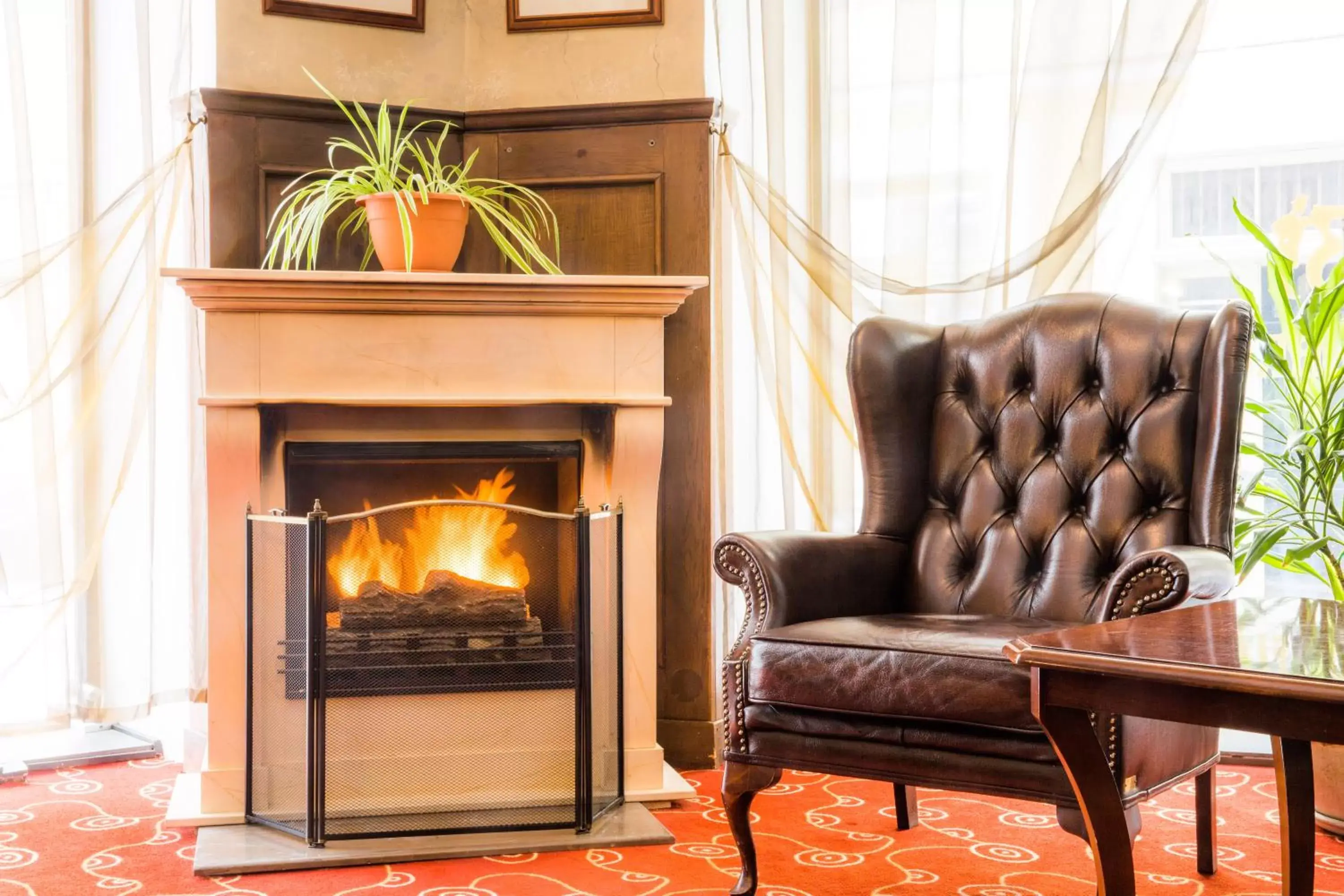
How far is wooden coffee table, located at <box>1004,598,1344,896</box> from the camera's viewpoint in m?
1.34

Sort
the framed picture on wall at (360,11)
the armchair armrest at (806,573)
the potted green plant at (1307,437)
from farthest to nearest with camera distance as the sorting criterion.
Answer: the framed picture on wall at (360,11) < the potted green plant at (1307,437) < the armchair armrest at (806,573)

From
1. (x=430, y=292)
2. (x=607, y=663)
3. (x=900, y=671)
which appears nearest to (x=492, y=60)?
(x=430, y=292)

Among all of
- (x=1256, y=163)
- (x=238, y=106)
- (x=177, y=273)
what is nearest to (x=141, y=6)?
(x=238, y=106)

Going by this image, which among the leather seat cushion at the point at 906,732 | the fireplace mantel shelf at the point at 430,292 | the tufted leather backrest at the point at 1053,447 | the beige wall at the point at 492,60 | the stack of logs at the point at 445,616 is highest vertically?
the beige wall at the point at 492,60

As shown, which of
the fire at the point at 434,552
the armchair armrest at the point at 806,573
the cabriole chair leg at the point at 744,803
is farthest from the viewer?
the fire at the point at 434,552

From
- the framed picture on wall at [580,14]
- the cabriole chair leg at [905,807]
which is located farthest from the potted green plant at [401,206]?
the cabriole chair leg at [905,807]

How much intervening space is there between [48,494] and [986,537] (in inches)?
87.3

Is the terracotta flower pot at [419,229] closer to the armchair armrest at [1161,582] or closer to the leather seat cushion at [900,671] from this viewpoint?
the leather seat cushion at [900,671]

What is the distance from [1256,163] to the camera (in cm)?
330

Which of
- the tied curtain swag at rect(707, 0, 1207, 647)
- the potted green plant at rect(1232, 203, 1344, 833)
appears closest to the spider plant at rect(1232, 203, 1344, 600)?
the potted green plant at rect(1232, 203, 1344, 833)

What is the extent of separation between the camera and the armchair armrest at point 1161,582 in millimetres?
1977

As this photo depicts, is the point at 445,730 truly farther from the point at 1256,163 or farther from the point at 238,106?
the point at 1256,163

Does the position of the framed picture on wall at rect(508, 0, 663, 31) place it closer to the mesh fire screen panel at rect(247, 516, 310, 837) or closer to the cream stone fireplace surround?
the cream stone fireplace surround

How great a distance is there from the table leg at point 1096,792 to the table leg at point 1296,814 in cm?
55
